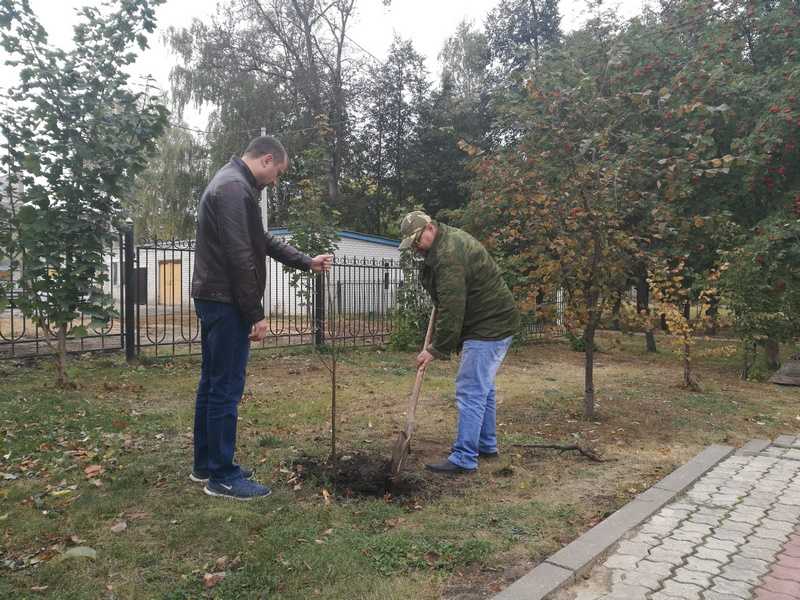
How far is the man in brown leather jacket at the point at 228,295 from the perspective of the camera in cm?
358

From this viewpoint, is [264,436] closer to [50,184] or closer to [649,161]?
[50,184]

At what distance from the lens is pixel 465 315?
4.50 m

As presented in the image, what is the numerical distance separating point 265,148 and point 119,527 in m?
2.34

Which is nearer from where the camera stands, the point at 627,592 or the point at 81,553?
the point at 627,592

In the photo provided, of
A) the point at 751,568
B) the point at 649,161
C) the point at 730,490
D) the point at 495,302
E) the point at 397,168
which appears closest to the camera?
the point at 751,568

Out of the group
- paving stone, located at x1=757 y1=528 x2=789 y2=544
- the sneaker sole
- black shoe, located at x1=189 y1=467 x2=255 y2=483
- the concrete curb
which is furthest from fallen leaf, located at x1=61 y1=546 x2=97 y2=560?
paving stone, located at x1=757 y1=528 x2=789 y2=544

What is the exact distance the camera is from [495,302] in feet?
14.8

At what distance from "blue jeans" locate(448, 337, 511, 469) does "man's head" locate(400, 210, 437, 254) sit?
0.79m

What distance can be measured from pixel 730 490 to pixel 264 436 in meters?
3.60

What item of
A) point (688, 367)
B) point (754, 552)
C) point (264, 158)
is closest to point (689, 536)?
point (754, 552)

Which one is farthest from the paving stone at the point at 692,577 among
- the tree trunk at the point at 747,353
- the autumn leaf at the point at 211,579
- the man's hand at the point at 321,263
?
the tree trunk at the point at 747,353

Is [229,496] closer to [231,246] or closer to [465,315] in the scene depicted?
[231,246]

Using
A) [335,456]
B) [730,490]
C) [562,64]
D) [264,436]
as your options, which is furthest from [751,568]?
[562,64]

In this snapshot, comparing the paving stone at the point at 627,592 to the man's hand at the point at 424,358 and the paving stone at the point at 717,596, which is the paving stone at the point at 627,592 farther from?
Result: the man's hand at the point at 424,358
